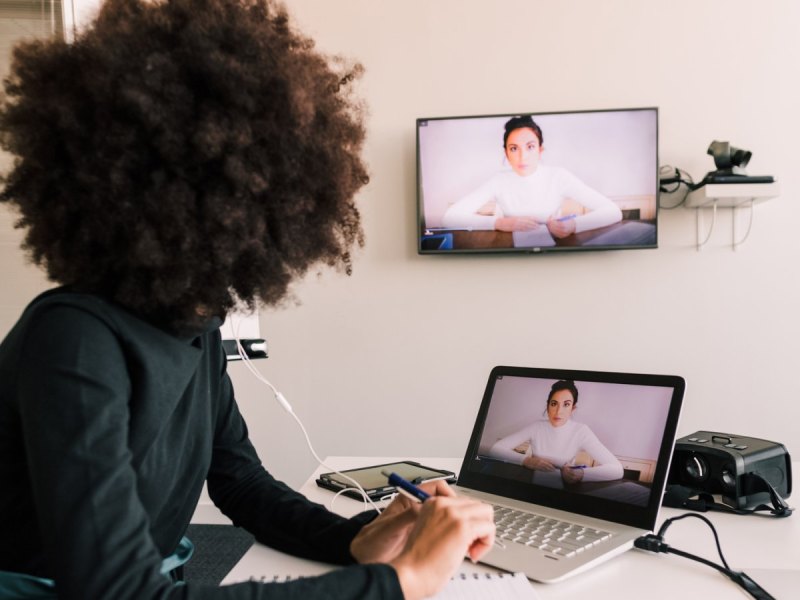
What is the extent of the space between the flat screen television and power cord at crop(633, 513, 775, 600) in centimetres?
174

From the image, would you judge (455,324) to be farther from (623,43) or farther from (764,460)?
(764,460)

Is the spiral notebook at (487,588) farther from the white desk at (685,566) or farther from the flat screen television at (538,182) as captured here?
the flat screen television at (538,182)

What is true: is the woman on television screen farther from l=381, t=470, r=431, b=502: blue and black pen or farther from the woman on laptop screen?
l=381, t=470, r=431, b=502: blue and black pen

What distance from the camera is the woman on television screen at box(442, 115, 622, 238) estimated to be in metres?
2.58

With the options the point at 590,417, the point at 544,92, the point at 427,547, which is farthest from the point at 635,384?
the point at 544,92

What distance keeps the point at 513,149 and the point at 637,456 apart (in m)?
1.86

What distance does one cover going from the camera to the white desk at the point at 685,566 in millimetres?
775

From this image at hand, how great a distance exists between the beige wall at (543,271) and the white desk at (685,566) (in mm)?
1693

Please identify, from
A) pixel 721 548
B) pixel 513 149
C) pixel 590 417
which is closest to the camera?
pixel 721 548

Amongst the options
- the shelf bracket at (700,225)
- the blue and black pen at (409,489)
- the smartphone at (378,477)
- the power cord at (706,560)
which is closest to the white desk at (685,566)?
the power cord at (706,560)

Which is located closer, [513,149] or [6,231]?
[6,231]

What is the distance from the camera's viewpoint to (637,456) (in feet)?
3.14

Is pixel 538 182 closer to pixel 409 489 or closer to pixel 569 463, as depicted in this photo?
pixel 569 463

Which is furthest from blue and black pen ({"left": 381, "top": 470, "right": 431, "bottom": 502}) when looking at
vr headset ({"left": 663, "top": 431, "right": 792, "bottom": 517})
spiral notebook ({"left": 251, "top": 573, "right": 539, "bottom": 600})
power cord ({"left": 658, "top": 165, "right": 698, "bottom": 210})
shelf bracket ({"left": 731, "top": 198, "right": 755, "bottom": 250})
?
shelf bracket ({"left": 731, "top": 198, "right": 755, "bottom": 250})
